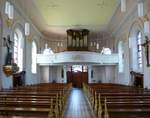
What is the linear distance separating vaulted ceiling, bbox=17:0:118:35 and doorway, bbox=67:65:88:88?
4654 millimetres

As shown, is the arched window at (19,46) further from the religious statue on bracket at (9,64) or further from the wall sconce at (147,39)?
the wall sconce at (147,39)

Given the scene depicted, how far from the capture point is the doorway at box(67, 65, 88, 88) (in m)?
24.7

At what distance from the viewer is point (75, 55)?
Answer: 20.4 meters

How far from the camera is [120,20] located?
18.4 metres

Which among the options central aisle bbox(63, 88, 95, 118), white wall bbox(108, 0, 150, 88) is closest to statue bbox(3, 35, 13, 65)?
central aisle bbox(63, 88, 95, 118)

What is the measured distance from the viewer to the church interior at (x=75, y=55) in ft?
24.6

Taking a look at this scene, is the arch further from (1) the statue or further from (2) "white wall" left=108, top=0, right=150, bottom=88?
(1) the statue

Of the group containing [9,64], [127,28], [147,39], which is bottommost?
[9,64]

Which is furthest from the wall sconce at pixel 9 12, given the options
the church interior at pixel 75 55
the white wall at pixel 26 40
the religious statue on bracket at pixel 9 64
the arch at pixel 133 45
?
the arch at pixel 133 45

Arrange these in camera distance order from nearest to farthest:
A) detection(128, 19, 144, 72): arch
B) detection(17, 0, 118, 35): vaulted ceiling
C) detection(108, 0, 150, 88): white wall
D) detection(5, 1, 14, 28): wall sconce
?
detection(5, 1, 14, 28): wall sconce < detection(108, 0, 150, 88): white wall < detection(17, 0, 118, 35): vaulted ceiling < detection(128, 19, 144, 72): arch

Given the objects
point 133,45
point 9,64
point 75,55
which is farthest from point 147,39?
point 75,55

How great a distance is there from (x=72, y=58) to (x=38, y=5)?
259 inches

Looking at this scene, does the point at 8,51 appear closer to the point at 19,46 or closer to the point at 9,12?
the point at 9,12

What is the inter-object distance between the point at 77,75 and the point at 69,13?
358 inches
